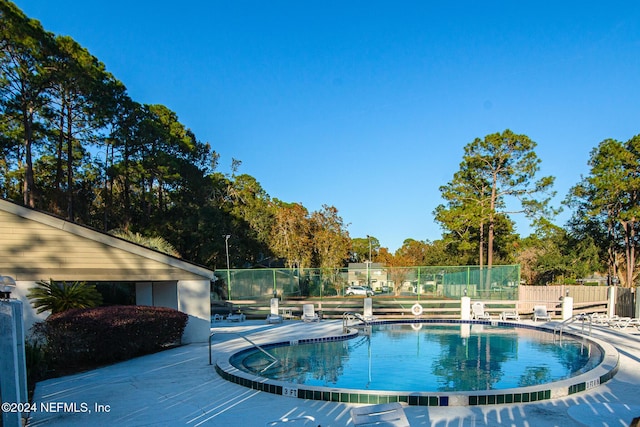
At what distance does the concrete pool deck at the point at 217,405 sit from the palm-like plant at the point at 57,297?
1808 mm

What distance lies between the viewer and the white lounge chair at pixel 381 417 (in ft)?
13.1

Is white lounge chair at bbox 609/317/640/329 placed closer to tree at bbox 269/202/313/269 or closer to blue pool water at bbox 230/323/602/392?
blue pool water at bbox 230/323/602/392

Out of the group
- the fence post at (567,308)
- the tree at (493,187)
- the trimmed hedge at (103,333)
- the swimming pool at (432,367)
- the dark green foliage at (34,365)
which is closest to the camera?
the swimming pool at (432,367)

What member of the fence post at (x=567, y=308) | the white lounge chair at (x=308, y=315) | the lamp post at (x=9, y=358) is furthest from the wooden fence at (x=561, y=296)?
the lamp post at (x=9, y=358)

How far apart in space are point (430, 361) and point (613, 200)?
26.6m

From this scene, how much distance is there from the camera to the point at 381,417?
4090mm

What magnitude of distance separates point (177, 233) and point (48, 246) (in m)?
24.2

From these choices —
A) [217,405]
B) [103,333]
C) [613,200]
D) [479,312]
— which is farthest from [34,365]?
[613,200]

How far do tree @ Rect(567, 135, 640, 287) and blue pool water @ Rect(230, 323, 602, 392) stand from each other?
20.3 metres

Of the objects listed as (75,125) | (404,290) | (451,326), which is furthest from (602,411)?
(75,125)

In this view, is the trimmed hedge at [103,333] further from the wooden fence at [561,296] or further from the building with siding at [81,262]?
the wooden fence at [561,296]

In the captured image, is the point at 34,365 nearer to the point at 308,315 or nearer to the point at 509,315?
the point at 308,315

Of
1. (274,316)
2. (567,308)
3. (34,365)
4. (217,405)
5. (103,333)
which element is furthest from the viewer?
(274,316)

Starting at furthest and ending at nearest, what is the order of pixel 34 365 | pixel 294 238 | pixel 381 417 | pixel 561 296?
pixel 294 238
pixel 561 296
pixel 34 365
pixel 381 417
